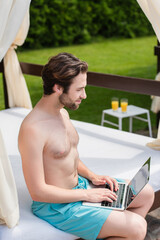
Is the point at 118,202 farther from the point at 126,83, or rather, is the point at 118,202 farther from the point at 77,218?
the point at 126,83

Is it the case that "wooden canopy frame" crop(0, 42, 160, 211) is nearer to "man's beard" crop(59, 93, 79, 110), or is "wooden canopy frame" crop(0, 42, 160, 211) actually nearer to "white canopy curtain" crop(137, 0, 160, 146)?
"white canopy curtain" crop(137, 0, 160, 146)

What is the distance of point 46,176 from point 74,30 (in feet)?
31.8

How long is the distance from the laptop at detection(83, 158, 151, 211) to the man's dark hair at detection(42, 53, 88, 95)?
57 cm

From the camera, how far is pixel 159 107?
4.86 m

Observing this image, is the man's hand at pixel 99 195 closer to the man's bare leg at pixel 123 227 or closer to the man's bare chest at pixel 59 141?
the man's bare leg at pixel 123 227

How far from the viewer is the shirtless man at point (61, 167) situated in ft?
6.49

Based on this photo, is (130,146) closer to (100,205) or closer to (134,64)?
(100,205)

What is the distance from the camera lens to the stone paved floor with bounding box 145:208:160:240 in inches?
106

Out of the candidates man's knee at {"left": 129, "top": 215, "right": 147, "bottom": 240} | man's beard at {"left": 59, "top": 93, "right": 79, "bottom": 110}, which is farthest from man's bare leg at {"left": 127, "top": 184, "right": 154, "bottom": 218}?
man's beard at {"left": 59, "top": 93, "right": 79, "bottom": 110}

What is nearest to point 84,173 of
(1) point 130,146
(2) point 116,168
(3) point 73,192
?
(3) point 73,192

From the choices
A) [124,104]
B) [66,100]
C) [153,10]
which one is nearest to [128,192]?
[66,100]

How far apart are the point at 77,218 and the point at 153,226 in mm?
955

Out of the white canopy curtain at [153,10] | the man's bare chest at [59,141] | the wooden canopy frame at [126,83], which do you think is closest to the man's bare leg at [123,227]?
the man's bare chest at [59,141]

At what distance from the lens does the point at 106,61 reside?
10.6 m
